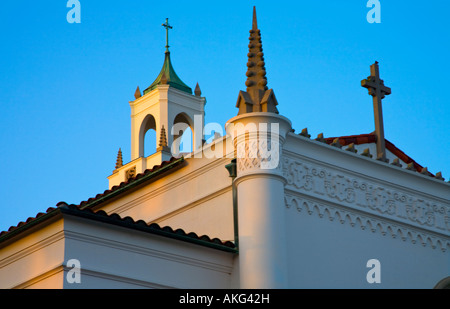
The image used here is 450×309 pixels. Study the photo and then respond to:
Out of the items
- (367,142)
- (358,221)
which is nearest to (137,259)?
(358,221)

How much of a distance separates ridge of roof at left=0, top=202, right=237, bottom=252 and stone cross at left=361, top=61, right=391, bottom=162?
193 inches

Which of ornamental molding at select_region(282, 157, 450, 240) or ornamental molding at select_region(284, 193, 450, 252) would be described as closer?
ornamental molding at select_region(284, 193, 450, 252)

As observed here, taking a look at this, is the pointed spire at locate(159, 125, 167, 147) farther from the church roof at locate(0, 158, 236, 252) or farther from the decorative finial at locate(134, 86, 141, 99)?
the church roof at locate(0, 158, 236, 252)

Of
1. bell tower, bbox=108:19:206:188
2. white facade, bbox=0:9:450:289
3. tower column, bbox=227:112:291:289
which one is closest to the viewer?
white facade, bbox=0:9:450:289

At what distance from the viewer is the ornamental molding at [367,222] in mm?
17000

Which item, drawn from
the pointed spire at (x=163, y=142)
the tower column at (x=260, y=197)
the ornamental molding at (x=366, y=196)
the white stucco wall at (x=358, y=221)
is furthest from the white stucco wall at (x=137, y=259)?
the pointed spire at (x=163, y=142)

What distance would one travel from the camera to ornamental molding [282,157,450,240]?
17.1 meters

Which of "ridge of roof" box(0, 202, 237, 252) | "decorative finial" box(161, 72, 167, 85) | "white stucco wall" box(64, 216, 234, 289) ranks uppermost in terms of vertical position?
"decorative finial" box(161, 72, 167, 85)

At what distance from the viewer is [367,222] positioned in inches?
702

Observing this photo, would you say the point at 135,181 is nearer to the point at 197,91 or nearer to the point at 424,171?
the point at 424,171

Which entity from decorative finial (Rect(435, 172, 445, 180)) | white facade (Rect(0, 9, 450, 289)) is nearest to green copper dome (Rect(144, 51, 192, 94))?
white facade (Rect(0, 9, 450, 289))

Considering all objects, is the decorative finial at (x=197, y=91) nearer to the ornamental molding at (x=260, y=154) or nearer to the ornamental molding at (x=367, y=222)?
the ornamental molding at (x=367, y=222)
